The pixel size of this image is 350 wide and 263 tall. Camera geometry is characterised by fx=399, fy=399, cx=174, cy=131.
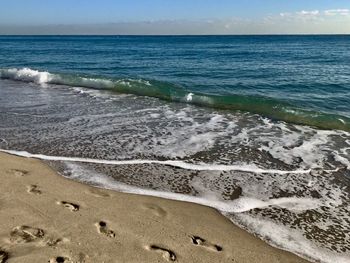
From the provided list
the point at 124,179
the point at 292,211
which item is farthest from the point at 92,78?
the point at 292,211

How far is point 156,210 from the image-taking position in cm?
508

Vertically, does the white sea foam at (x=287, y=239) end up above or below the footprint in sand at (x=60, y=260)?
below

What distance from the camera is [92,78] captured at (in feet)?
62.0

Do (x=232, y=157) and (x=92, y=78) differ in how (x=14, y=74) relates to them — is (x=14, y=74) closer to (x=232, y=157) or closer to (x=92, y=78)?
(x=92, y=78)

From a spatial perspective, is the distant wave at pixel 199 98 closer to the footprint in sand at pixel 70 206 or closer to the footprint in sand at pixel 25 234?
the footprint in sand at pixel 70 206

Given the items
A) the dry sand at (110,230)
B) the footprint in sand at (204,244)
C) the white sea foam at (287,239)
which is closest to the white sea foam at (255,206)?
the white sea foam at (287,239)

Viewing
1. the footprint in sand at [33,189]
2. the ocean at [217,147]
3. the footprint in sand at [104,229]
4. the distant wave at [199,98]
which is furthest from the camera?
the distant wave at [199,98]

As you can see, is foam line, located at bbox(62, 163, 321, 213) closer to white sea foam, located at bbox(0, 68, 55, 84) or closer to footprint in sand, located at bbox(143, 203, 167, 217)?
footprint in sand, located at bbox(143, 203, 167, 217)

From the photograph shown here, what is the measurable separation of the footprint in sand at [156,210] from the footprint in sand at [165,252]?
82 cm

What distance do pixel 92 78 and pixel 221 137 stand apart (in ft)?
37.5

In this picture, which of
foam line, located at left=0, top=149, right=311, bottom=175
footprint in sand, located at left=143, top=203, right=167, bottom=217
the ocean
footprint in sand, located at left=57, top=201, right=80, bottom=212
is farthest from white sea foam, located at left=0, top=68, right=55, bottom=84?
footprint in sand, located at left=143, top=203, right=167, bottom=217

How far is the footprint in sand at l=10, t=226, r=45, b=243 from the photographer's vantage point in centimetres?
406

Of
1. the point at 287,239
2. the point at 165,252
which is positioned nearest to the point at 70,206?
the point at 165,252

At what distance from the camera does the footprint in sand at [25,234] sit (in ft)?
13.3
